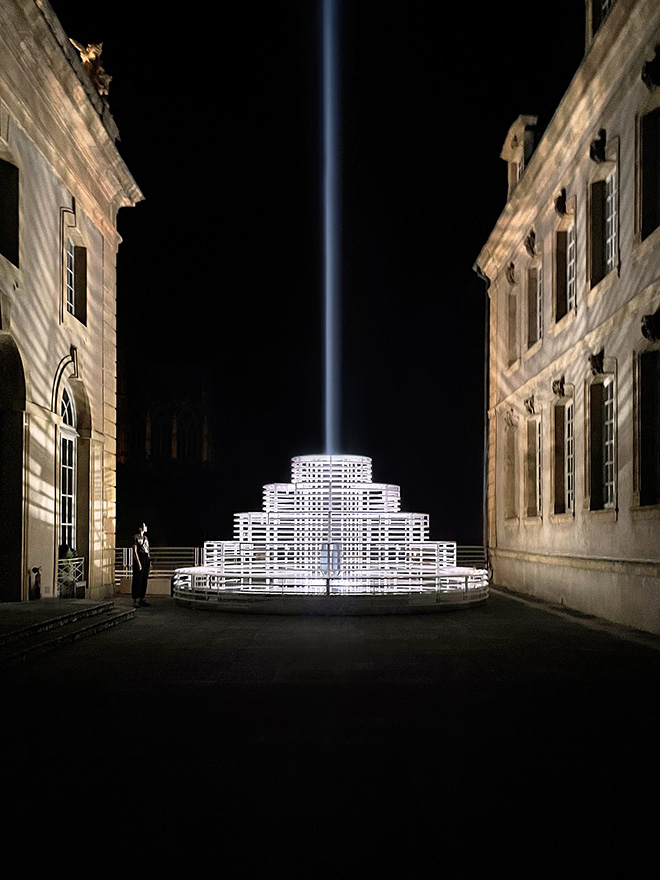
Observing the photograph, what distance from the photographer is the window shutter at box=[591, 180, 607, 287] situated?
17.5m

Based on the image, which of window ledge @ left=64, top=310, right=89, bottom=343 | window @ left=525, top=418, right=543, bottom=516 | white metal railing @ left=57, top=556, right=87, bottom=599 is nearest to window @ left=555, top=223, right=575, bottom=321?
window @ left=525, top=418, right=543, bottom=516

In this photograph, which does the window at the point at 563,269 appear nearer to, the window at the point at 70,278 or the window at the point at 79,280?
the window at the point at 79,280

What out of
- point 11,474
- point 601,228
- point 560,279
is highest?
point 601,228

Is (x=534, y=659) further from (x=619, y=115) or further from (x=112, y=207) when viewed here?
(x=112, y=207)

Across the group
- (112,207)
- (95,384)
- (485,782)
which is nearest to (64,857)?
(485,782)

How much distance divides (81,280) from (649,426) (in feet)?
43.1

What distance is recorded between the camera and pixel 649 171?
14711 mm

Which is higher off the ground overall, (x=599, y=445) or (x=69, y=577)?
(x=599, y=445)

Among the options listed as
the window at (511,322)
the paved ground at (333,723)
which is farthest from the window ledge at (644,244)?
the window at (511,322)

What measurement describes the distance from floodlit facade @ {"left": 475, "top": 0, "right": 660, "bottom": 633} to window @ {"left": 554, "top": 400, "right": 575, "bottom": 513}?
0.15 feet

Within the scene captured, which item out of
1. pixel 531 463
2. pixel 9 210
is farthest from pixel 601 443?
pixel 9 210

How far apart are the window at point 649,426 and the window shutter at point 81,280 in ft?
41.2

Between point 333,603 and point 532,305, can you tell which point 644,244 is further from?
point 532,305

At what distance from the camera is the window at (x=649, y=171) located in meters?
14.7
